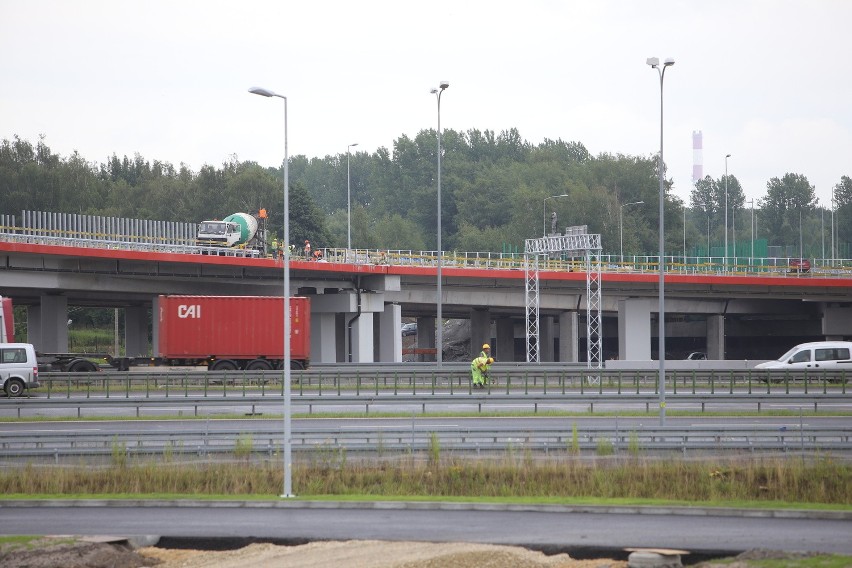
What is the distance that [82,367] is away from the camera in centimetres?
4738

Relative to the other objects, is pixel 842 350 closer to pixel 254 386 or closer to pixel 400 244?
pixel 254 386

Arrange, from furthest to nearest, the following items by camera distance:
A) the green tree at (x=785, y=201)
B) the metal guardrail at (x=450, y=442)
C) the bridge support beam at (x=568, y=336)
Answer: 1. the green tree at (x=785, y=201)
2. the bridge support beam at (x=568, y=336)
3. the metal guardrail at (x=450, y=442)

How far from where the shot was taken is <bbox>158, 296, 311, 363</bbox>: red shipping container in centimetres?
4812

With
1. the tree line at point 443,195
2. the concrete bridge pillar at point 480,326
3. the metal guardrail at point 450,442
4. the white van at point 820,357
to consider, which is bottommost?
the metal guardrail at point 450,442

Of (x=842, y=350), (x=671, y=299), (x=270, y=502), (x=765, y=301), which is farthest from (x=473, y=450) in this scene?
(x=765, y=301)

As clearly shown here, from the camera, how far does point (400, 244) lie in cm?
12175

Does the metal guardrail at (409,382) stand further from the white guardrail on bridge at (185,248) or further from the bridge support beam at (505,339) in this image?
the bridge support beam at (505,339)

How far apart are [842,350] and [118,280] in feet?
120

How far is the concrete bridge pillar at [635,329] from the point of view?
2739 inches

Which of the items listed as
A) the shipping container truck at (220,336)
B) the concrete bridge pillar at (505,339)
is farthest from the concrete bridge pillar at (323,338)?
the concrete bridge pillar at (505,339)

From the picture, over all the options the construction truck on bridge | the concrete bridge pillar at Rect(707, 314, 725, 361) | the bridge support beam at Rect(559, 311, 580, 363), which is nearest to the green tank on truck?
the construction truck on bridge

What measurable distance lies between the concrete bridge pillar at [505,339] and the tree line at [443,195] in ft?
21.7

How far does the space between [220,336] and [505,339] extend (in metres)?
41.5

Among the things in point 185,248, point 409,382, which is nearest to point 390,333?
point 185,248
